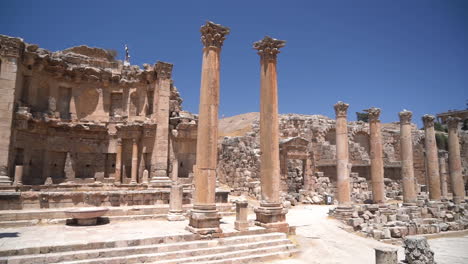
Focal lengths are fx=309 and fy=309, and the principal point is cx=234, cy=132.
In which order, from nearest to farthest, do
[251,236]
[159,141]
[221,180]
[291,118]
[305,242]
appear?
1. [251,236]
2. [305,242]
3. [159,141]
4. [221,180]
5. [291,118]

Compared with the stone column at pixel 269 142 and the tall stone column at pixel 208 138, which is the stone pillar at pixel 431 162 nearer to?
the stone column at pixel 269 142

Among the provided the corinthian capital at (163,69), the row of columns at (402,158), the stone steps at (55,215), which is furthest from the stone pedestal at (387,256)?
the corinthian capital at (163,69)

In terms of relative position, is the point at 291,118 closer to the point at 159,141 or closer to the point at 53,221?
the point at 159,141

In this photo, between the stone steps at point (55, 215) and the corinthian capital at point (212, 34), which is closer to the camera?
the corinthian capital at point (212, 34)

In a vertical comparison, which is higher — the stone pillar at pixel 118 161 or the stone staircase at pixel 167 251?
the stone pillar at pixel 118 161

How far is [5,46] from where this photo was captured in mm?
17188

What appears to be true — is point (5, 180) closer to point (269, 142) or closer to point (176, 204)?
point (176, 204)

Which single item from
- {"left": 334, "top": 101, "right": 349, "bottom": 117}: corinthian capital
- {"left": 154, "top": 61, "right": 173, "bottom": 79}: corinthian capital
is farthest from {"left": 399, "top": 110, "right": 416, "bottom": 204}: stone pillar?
{"left": 154, "top": 61, "right": 173, "bottom": 79}: corinthian capital

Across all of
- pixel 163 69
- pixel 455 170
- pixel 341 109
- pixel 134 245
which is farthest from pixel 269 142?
pixel 455 170

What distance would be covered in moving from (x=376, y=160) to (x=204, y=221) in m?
13.3

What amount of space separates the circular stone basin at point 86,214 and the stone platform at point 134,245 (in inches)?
15.9

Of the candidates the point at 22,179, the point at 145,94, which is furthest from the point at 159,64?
the point at 22,179

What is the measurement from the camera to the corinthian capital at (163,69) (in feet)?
66.7

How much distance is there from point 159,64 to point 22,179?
10.5 m
